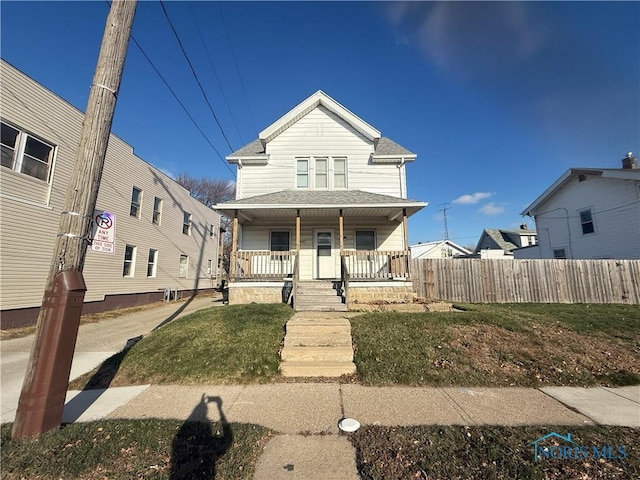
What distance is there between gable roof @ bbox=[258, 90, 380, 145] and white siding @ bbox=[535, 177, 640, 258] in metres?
13.0

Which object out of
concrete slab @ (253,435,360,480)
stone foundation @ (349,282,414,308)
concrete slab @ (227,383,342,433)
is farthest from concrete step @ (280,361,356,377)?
stone foundation @ (349,282,414,308)

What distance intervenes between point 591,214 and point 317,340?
1831 centimetres

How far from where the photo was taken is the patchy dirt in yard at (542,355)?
4805 mm

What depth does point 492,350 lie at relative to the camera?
5547 mm

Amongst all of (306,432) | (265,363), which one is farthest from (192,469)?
(265,363)

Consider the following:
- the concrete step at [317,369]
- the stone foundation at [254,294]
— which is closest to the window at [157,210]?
the stone foundation at [254,294]

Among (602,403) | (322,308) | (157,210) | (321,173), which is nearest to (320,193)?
(321,173)

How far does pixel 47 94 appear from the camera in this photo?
32.8 feet

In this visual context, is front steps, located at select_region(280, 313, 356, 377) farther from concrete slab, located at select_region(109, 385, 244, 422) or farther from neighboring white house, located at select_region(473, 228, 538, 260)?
neighboring white house, located at select_region(473, 228, 538, 260)

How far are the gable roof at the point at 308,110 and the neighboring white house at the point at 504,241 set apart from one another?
24.2 metres

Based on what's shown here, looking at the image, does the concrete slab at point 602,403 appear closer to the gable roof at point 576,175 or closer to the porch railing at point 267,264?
the porch railing at point 267,264

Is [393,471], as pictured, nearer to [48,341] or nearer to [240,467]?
[240,467]

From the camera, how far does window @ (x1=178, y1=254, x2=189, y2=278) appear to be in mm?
19250

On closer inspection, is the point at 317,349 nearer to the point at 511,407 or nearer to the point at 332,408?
the point at 332,408
